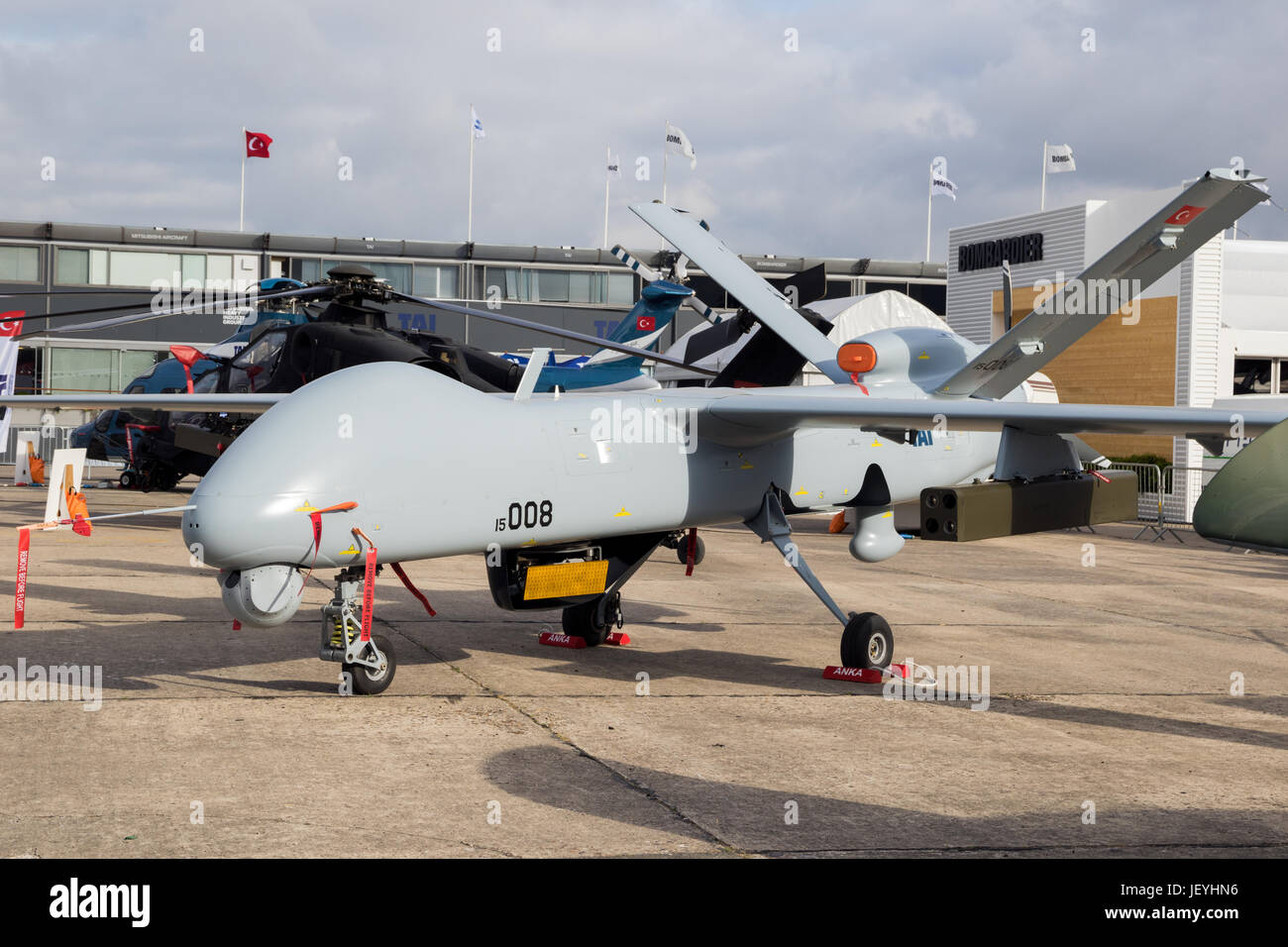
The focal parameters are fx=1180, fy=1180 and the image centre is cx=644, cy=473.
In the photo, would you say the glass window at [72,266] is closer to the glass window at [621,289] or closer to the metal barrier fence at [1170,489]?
the glass window at [621,289]

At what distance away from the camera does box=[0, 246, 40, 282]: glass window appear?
48.1 m

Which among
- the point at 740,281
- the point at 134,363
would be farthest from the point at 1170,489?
the point at 134,363

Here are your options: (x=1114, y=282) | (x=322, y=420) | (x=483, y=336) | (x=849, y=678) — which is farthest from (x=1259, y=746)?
(x=483, y=336)

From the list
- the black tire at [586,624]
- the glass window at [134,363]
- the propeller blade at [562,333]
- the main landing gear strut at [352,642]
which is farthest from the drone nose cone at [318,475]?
the glass window at [134,363]

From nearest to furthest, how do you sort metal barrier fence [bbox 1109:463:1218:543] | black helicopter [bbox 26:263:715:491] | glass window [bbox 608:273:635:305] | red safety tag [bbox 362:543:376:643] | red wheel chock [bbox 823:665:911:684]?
1. red safety tag [bbox 362:543:376:643]
2. red wheel chock [bbox 823:665:911:684]
3. black helicopter [bbox 26:263:715:491]
4. metal barrier fence [bbox 1109:463:1218:543]
5. glass window [bbox 608:273:635:305]

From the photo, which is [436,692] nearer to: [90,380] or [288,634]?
[288,634]

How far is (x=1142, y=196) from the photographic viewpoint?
28859mm

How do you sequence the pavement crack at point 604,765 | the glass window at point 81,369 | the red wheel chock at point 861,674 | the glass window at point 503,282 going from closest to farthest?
the pavement crack at point 604,765 < the red wheel chock at point 861,674 < the glass window at point 81,369 < the glass window at point 503,282

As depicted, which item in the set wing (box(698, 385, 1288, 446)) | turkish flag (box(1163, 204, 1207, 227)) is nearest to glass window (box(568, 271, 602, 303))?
wing (box(698, 385, 1288, 446))

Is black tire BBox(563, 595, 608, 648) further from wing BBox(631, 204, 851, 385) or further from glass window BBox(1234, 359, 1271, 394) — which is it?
glass window BBox(1234, 359, 1271, 394)

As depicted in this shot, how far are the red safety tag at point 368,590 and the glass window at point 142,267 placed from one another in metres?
46.0

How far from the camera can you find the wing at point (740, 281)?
36.9 ft

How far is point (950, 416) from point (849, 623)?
213 centimetres

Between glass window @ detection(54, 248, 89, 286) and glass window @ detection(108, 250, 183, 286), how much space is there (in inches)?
40.3
